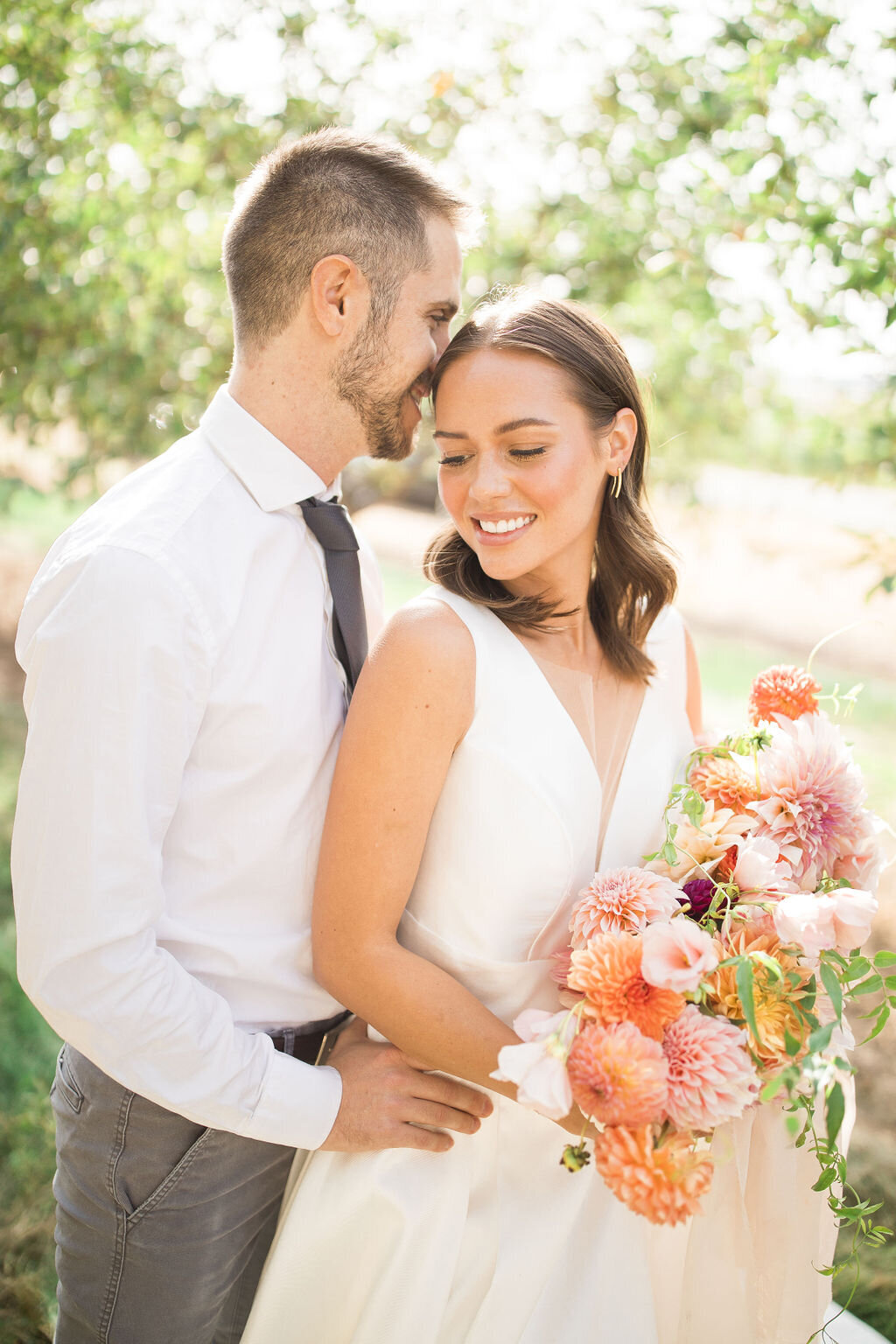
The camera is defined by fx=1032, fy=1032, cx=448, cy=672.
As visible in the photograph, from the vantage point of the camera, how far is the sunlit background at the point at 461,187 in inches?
126

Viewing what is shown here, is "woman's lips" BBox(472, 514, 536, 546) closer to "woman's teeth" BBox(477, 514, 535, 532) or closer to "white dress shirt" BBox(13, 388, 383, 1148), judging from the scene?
"woman's teeth" BBox(477, 514, 535, 532)

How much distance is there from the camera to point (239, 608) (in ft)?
6.33

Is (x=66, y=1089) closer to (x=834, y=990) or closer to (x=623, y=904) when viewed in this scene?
(x=623, y=904)

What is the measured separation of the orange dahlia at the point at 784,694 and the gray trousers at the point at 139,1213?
4.64 feet

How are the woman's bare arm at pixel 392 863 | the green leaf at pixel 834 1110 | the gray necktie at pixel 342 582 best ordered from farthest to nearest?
the gray necktie at pixel 342 582
the woman's bare arm at pixel 392 863
the green leaf at pixel 834 1110

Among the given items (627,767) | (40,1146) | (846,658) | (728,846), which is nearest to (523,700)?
(627,767)

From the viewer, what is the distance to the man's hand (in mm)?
1965

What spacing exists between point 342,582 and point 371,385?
1.38ft

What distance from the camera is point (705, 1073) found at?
1.52 m

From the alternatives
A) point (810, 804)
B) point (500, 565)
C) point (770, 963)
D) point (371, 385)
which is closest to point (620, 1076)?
point (770, 963)

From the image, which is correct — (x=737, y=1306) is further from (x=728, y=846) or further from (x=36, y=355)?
(x=36, y=355)

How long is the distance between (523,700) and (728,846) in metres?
0.49

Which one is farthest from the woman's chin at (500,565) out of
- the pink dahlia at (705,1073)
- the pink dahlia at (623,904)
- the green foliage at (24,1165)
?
the green foliage at (24,1165)

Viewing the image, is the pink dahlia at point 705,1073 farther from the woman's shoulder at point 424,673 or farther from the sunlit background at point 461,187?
the sunlit background at point 461,187
